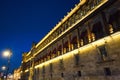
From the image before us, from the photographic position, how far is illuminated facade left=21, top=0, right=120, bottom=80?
543 inches

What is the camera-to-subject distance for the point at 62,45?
2509cm

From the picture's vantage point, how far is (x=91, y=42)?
54.4 feet

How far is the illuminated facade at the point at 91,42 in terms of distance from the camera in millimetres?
13797

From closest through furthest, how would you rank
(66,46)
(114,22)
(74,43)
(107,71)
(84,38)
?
(107,71), (114,22), (84,38), (74,43), (66,46)

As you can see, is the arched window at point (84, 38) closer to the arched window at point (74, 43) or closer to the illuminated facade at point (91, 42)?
the illuminated facade at point (91, 42)

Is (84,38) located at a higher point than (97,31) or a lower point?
lower

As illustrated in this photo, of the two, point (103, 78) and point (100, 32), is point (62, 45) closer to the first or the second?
point (100, 32)

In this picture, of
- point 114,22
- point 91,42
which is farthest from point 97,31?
point 114,22

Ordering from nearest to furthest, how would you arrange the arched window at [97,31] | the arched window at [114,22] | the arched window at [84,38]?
the arched window at [114,22]
the arched window at [97,31]
the arched window at [84,38]

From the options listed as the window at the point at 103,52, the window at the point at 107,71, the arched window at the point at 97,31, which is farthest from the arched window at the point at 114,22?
the window at the point at 107,71

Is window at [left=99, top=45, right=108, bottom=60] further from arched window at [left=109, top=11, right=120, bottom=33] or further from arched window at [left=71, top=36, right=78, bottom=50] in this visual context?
arched window at [left=71, top=36, right=78, bottom=50]

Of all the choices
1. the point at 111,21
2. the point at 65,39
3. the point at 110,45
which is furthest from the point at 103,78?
the point at 65,39

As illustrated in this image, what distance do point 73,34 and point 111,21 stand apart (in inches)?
310

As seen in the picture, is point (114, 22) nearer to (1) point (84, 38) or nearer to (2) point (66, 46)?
(1) point (84, 38)
